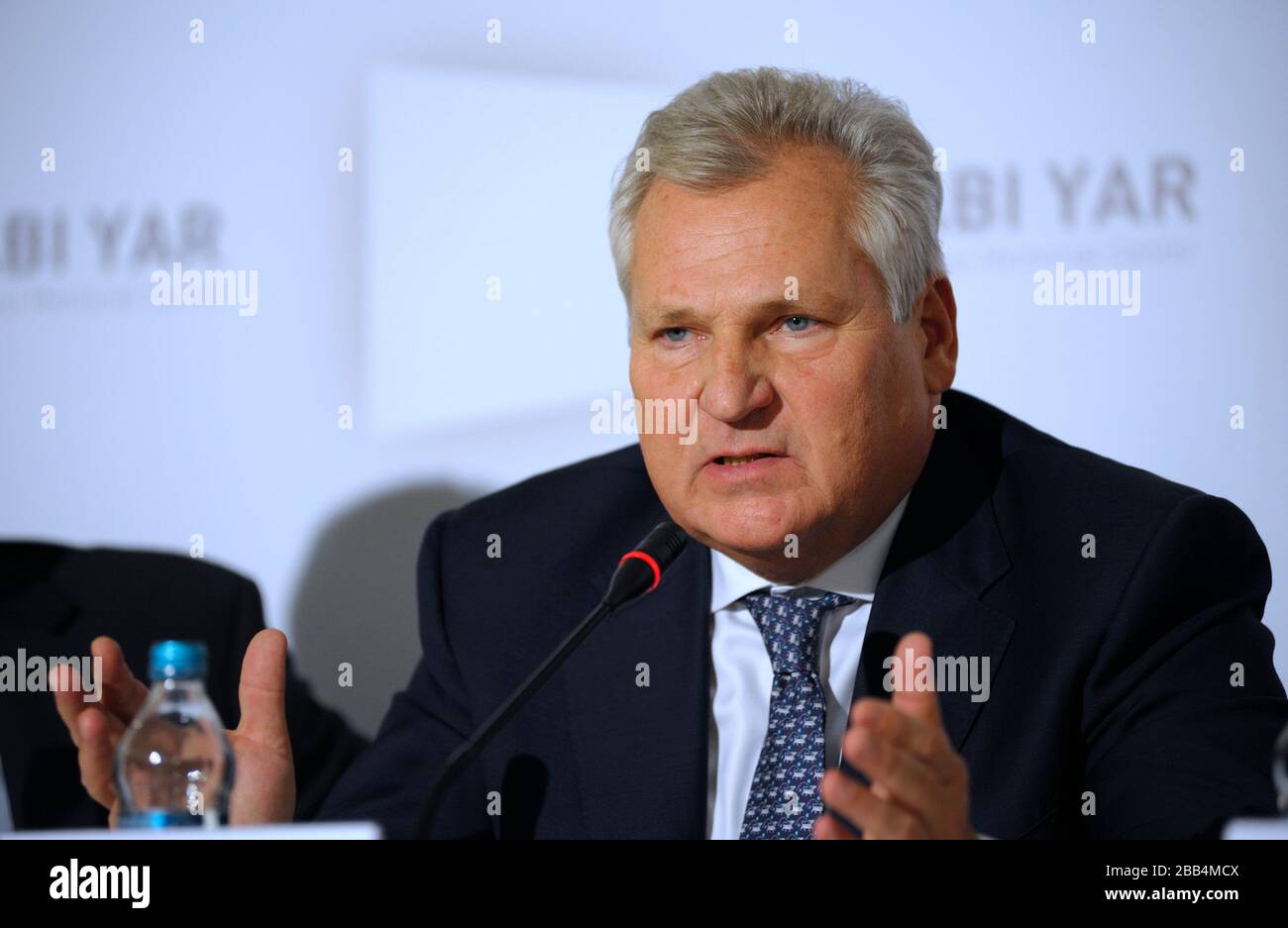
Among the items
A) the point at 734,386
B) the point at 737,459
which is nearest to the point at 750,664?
the point at 737,459

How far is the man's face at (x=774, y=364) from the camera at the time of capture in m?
2.03

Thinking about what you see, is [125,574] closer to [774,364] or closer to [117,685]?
[117,685]

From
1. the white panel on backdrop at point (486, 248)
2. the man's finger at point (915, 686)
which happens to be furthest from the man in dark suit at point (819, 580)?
the white panel on backdrop at point (486, 248)

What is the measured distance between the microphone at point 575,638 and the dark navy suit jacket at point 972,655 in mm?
320

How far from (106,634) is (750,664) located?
146 centimetres

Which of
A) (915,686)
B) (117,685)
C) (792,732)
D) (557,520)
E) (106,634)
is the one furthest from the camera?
(106,634)

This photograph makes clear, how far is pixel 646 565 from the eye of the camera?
1.83 m

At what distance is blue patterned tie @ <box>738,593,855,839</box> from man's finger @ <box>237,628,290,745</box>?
69 cm

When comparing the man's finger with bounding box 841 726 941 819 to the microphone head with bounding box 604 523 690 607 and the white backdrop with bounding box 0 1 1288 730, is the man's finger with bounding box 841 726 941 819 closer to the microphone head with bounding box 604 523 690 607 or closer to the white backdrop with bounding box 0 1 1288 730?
the microphone head with bounding box 604 523 690 607

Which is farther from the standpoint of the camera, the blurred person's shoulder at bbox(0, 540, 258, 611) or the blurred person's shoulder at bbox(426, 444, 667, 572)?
the blurred person's shoulder at bbox(0, 540, 258, 611)

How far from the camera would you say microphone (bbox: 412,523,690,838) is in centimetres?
161

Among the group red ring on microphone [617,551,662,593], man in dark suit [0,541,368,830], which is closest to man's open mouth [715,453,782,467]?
red ring on microphone [617,551,662,593]

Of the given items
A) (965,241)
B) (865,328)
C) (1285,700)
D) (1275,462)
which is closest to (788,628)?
(865,328)
